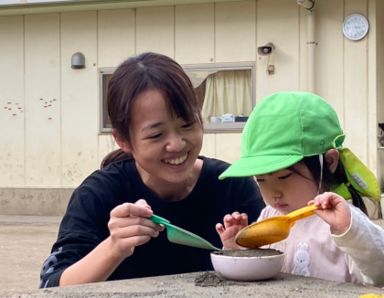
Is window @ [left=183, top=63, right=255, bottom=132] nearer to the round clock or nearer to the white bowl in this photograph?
the round clock

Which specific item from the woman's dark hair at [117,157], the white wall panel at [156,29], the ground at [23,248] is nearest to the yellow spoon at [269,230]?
the woman's dark hair at [117,157]

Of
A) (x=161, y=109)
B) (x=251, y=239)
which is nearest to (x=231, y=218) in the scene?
(x=251, y=239)

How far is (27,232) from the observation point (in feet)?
27.0

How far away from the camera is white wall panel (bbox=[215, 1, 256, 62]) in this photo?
904cm

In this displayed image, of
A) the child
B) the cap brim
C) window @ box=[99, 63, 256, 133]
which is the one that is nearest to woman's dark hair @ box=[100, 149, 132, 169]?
the child

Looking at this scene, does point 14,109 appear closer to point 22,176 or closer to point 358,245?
point 22,176

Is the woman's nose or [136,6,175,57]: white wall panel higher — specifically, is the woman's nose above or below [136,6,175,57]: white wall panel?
below

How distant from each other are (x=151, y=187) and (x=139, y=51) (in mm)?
7638

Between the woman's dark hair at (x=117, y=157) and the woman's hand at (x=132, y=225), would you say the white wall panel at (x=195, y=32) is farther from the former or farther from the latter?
the woman's hand at (x=132, y=225)

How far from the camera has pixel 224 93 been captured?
922cm

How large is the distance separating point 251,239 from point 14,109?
8802 millimetres

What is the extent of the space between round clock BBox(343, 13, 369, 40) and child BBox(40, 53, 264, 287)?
6.82 meters

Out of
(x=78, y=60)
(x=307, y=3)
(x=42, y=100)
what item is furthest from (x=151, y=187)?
(x=42, y=100)

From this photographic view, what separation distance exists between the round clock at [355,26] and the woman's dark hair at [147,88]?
6955 mm
